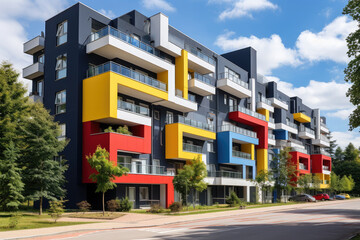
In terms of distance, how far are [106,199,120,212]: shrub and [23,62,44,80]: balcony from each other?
53.3 ft

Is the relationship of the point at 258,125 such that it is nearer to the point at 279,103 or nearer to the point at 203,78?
the point at 279,103

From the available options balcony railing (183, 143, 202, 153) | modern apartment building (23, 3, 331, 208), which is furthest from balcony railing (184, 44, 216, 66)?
balcony railing (183, 143, 202, 153)

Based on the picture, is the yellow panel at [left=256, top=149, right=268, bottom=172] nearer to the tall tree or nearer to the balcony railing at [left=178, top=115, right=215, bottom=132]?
the balcony railing at [left=178, top=115, right=215, bottom=132]

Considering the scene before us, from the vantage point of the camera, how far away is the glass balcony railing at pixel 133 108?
1290 inches

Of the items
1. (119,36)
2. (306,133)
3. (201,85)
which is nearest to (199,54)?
(201,85)

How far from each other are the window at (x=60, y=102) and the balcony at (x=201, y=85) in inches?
563

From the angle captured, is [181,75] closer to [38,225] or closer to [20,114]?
[20,114]

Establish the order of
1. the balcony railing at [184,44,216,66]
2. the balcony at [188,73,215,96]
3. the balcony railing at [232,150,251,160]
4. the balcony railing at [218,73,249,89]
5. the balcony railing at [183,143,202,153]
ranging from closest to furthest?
1. the balcony railing at [183,143,202,153]
2. the balcony at [188,73,215,96]
3. the balcony railing at [184,44,216,66]
4. the balcony railing at [232,150,251,160]
5. the balcony railing at [218,73,249,89]

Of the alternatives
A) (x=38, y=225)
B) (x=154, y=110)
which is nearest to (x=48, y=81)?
(x=154, y=110)

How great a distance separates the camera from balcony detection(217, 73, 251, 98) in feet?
157

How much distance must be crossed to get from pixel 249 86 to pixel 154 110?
22.0 m

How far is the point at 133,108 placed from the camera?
34.0m

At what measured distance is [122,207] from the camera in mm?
30766

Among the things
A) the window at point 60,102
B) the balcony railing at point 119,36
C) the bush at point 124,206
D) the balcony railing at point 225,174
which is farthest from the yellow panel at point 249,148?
the window at point 60,102
